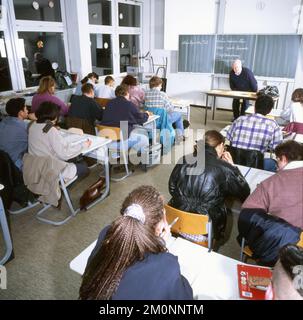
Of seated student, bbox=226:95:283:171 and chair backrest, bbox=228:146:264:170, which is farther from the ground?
seated student, bbox=226:95:283:171

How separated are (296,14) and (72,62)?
4.95 m

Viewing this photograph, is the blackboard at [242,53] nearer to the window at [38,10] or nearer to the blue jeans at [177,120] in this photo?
the blue jeans at [177,120]

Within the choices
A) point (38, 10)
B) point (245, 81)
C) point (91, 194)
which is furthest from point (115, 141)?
point (245, 81)

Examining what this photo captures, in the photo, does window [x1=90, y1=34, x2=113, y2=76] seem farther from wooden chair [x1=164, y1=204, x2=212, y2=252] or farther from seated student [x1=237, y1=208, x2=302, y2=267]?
seated student [x1=237, y1=208, x2=302, y2=267]

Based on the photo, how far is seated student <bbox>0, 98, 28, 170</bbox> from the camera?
280 centimetres

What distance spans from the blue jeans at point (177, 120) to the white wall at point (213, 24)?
2851mm

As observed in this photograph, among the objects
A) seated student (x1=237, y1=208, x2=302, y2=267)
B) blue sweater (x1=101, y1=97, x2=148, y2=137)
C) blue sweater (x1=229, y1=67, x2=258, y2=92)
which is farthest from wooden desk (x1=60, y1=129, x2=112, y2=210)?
blue sweater (x1=229, y1=67, x2=258, y2=92)

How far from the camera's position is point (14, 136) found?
281 centimetres

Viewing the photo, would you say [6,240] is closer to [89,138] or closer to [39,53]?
[89,138]

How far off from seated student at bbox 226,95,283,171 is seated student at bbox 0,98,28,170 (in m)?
2.20

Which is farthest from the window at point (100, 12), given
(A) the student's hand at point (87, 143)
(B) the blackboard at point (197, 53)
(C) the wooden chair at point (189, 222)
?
(C) the wooden chair at point (189, 222)
